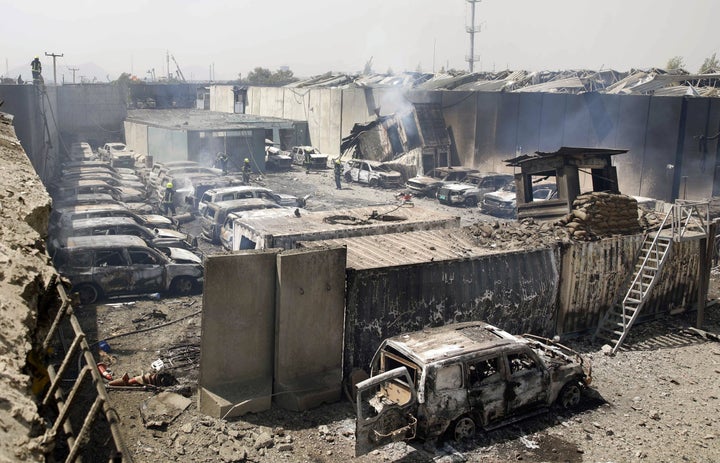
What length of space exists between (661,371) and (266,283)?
21.3ft

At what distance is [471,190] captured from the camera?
24438 millimetres

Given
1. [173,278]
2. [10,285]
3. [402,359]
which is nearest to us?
[10,285]

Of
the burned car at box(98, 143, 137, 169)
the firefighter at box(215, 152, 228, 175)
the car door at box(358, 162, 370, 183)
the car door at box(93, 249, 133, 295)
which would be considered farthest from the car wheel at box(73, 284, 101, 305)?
the burned car at box(98, 143, 137, 169)

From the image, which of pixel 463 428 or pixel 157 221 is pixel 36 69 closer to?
pixel 157 221

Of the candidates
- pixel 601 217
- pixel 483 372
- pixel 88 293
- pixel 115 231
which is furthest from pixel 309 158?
pixel 483 372

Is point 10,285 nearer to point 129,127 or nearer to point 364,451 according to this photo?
point 364,451

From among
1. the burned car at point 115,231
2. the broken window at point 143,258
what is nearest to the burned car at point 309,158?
the burned car at point 115,231

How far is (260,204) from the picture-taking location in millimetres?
17453

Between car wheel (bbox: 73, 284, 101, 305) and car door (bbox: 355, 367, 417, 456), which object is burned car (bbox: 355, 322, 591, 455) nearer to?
car door (bbox: 355, 367, 417, 456)

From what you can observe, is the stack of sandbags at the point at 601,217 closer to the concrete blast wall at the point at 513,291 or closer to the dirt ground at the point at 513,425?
the concrete blast wall at the point at 513,291

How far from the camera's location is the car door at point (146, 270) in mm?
12719

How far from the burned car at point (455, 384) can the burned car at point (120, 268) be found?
6.59 metres

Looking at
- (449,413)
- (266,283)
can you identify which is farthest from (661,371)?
(266,283)

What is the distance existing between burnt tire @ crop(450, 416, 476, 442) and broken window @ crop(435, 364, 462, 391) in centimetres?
46
